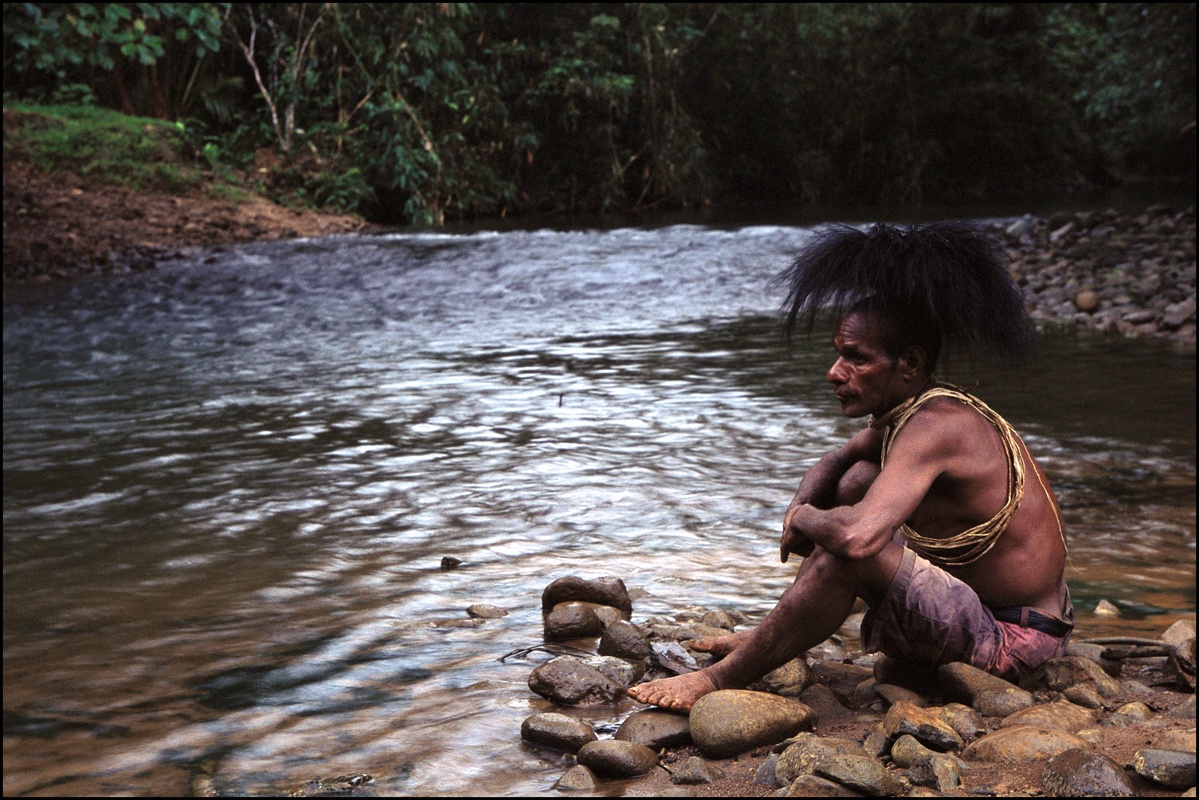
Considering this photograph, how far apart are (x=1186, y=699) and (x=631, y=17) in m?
19.9

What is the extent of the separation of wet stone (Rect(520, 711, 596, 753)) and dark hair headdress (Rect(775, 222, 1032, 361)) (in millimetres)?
1187

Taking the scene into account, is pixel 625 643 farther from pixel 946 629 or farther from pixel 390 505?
pixel 390 505

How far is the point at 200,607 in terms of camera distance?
3557 mm

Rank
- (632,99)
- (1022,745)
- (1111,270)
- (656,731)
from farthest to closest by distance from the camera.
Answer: (632,99) < (1111,270) < (656,731) < (1022,745)

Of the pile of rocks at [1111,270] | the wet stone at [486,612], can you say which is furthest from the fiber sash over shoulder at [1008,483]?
the pile of rocks at [1111,270]

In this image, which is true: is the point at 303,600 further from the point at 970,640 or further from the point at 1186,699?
the point at 1186,699

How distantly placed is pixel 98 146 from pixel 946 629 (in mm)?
15822

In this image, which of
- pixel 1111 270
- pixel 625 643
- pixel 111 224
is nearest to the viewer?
pixel 625 643

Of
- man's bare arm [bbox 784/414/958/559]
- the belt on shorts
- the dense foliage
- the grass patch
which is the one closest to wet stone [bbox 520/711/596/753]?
man's bare arm [bbox 784/414/958/559]

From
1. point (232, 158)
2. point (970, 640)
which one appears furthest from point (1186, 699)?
point (232, 158)

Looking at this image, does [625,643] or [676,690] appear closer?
[676,690]

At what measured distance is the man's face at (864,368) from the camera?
8.69 ft

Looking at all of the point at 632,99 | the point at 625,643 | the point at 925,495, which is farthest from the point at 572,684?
the point at 632,99

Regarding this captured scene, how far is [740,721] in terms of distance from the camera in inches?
93.8
